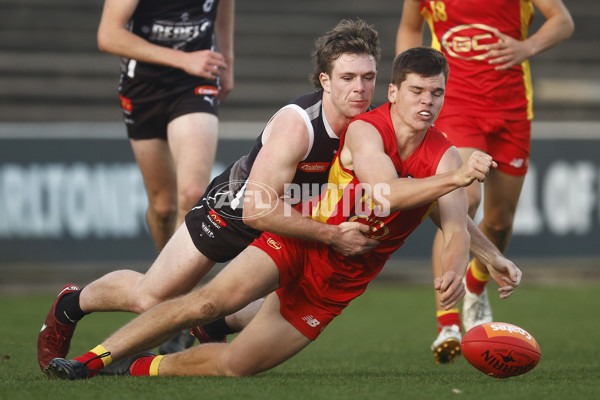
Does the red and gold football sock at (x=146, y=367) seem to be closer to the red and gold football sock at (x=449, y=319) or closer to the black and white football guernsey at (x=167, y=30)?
the red and gold football sock at (x=449, y=319)

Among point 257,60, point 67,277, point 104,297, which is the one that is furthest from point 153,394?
point 257,60

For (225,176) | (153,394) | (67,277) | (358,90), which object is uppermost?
(358,90)

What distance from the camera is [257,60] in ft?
46.2

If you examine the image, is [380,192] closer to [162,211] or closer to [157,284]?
[157,284]

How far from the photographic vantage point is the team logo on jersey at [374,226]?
14.1ft

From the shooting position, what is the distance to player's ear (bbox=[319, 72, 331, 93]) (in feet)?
15.0

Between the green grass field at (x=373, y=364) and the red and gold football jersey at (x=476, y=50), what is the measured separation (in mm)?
1613

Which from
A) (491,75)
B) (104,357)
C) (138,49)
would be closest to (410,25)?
(491,75)

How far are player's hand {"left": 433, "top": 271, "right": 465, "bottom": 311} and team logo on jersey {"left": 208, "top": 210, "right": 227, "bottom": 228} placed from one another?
1.36 meters

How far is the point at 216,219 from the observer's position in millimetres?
4836

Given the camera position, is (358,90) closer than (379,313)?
Yes

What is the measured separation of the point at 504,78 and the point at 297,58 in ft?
28.5

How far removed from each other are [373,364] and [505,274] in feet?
4.39

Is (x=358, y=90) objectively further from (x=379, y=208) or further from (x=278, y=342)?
(x=278, y=342)
